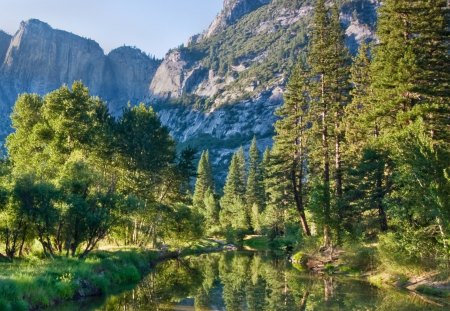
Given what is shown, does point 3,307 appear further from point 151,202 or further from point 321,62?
point 321,62

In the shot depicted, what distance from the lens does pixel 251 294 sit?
91.9 ft

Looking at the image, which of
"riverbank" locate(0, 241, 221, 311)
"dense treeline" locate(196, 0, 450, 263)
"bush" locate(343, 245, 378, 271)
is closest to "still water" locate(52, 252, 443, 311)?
"riverbank" locate(0, 241, 221, 311)

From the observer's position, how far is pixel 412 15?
119 ft

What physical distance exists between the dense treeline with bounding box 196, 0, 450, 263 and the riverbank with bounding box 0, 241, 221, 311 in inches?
698

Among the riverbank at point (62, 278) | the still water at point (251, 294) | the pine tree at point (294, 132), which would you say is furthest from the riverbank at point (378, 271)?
the riverbank at point (62, 278)

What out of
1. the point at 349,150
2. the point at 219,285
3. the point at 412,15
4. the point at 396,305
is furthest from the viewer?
the point at 349,150

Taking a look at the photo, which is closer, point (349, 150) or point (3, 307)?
point (3, 307)

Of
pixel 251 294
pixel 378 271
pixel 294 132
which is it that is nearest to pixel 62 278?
pixel 251 294

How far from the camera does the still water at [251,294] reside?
77.9 ft

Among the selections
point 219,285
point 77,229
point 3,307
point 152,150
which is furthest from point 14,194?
point 152,150

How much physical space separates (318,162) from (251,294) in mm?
27048

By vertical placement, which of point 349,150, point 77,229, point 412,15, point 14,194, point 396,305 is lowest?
point 396,305

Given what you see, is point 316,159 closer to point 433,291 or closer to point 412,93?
point 412,93

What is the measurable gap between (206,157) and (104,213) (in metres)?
94.2
